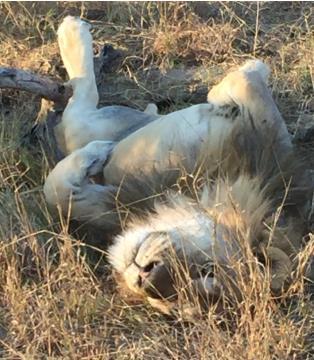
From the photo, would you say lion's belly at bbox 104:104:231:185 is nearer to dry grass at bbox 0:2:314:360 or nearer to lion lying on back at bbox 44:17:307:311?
lion lying on back at bbox 44:17:307:311

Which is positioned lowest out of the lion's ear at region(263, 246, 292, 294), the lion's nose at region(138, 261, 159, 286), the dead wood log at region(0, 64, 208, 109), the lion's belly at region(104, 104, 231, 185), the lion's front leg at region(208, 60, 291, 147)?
the dead wood log at region(0, 64, 208, 109)

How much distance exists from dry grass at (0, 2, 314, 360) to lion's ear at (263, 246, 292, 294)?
0.05 metres

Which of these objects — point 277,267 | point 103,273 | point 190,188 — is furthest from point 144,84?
point 277,267

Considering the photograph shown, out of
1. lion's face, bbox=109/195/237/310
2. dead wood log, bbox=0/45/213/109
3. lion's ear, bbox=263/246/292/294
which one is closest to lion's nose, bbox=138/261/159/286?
lion's face, bbox=109/195/237/310

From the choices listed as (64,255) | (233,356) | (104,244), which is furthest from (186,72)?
(233,356)

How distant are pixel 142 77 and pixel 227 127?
115 cm

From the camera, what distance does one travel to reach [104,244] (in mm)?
3455

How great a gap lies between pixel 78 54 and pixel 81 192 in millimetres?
963

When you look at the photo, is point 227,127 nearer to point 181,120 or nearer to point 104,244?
point 181,120

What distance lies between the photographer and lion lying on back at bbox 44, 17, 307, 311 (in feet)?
9.78

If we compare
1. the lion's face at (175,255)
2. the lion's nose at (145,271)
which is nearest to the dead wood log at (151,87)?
the lion's face at (175,255)

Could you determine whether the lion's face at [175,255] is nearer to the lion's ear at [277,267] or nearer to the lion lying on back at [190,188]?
the lion lying on back at [190,188]

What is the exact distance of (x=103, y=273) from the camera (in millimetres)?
3336

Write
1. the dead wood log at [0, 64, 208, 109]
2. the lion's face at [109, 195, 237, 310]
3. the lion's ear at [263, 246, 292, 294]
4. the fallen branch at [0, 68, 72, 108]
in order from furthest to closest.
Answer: the dead wood log at [0, 64, 208, 109]
the fallen branch at [0, 68, 72, 108]
the lion's ear at [263, 246, 292, 294]
the lion's face at [109, 195, 237, 310]
